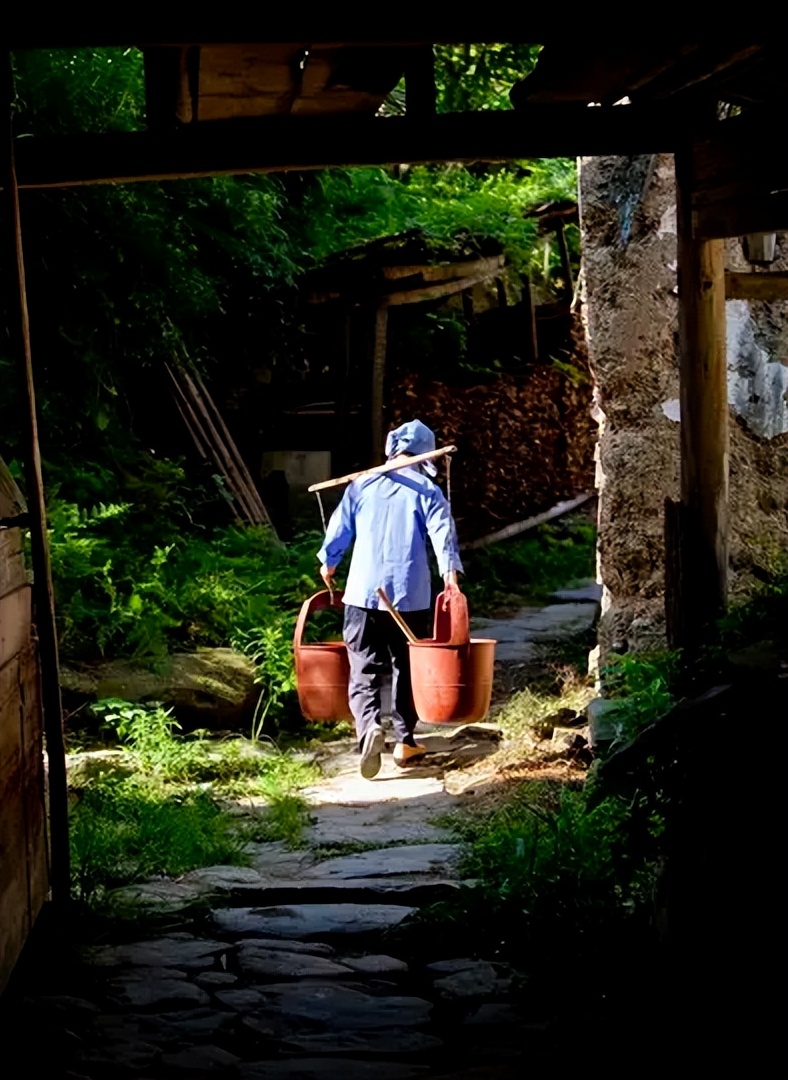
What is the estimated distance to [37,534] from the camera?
512cm

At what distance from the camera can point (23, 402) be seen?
5152 millimetres

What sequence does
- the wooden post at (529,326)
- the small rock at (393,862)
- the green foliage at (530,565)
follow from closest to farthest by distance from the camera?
the small rock at (393,862), the green foliage at (530,565), the wooden post at (529,326)

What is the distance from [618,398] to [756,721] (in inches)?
225

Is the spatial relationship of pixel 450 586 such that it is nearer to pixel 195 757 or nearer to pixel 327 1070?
pixel 195 757

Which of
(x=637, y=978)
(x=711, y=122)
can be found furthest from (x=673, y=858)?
(x=711, y=122)

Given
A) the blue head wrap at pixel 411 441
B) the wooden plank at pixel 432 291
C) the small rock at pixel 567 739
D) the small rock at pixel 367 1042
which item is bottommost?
the small rock at pixel 567 739

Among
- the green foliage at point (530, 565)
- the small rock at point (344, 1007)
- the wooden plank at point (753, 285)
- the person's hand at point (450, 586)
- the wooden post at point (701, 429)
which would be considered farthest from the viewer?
the green foliage at point (530, 565)

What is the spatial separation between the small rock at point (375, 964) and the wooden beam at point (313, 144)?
332cm

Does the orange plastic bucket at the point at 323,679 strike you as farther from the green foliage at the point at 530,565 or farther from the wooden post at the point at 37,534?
the green foliage at the point at 530,565

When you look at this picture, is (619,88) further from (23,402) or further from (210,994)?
(210,994)

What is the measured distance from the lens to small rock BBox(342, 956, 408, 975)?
5.01 m

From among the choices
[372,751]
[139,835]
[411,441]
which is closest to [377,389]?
[411,441]

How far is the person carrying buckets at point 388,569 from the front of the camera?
9.22 meters

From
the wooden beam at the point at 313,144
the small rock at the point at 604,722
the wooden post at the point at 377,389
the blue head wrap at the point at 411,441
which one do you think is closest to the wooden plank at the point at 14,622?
the wooden beam at the point at 313,144
